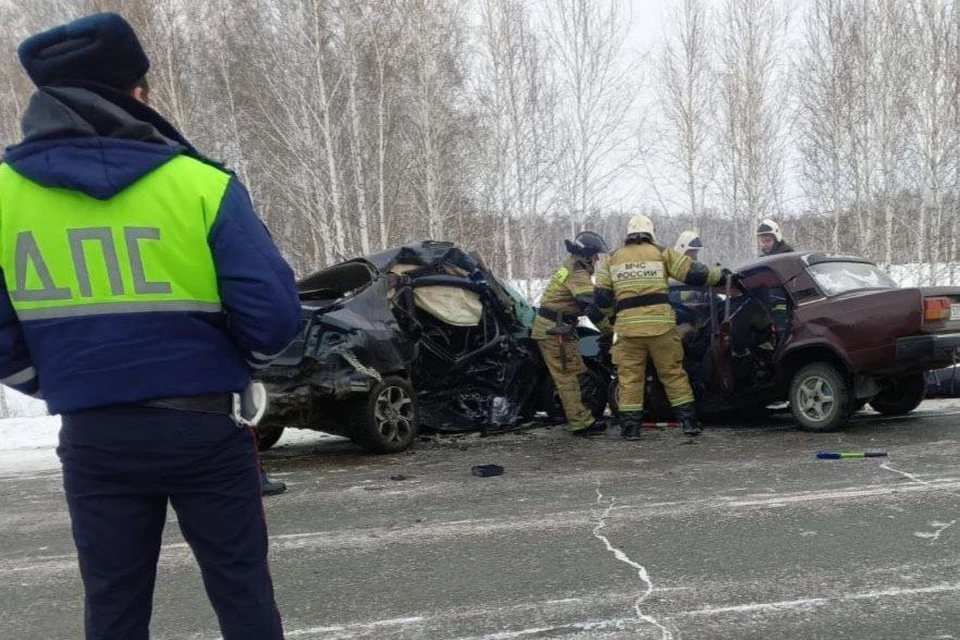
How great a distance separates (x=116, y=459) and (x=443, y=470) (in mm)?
4235

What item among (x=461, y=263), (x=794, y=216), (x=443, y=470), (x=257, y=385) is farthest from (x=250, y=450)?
(x=794, y=216)

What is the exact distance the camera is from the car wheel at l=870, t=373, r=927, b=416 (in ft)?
23.8

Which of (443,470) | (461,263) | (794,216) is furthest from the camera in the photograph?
(794,216)

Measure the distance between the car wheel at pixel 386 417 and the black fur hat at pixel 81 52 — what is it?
182 inches

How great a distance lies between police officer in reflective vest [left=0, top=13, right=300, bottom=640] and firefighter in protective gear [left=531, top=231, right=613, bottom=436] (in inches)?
219

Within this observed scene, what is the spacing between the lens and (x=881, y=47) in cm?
1891

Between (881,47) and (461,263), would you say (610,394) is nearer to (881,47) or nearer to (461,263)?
(461,263)

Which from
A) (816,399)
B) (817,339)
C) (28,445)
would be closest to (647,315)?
(817,339)

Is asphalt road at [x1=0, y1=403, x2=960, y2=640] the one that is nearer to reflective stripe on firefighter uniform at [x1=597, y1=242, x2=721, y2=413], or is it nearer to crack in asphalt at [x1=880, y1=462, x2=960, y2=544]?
crack in asphalt at [x1=880, y1=462, x2=960, y2=544]

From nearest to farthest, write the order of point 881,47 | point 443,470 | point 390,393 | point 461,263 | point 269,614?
point 269,614 → point 443,470 → point 390,393 → point 461,263 → point 881,47

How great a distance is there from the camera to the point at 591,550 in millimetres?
Result: 3760

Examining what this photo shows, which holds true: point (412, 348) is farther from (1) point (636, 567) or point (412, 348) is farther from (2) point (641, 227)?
(1) point (636, 567)

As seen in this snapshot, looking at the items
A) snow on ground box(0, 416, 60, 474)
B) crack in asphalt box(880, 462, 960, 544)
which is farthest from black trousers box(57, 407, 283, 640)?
snow on ground box(0, 416, 60, 474)

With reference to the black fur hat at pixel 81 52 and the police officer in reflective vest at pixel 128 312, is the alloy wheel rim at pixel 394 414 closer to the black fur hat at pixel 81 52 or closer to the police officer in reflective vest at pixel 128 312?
the police officer in reflective vest at pixel 128 312
